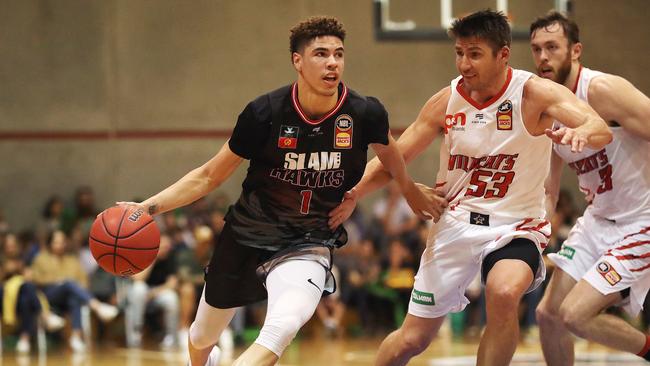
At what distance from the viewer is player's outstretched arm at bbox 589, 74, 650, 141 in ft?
20.2

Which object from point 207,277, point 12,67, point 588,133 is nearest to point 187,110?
point 12,67

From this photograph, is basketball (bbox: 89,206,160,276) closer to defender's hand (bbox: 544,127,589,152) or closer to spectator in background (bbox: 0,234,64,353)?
defender's hand (bbox: 544,127,589,152)

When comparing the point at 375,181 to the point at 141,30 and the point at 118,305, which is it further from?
the point at 141,30

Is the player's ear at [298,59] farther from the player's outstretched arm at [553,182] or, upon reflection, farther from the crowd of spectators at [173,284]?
the crowd of spectators at [173,284]

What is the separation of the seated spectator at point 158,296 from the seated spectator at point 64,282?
300 mm

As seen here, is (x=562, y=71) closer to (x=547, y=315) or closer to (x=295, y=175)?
(x=547, y=315)

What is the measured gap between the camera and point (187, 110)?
15523mm

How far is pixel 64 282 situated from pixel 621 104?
26.4 feet

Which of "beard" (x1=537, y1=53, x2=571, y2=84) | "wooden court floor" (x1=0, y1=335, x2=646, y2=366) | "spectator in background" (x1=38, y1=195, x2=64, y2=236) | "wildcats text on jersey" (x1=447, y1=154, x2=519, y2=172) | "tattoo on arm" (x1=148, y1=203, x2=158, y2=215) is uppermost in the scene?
"beard" (x1=537, y1=53, x2=571, y2=84)

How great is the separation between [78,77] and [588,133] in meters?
11.2

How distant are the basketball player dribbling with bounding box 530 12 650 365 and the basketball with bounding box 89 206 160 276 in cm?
259

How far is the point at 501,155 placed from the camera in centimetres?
593

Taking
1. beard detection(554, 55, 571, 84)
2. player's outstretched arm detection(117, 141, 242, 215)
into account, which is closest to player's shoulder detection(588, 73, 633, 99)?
beard detection(554, 55, 571, 84)

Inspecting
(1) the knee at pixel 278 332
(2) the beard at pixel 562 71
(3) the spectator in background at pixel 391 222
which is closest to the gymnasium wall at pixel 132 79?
(3) the spectator in background at pixel 391 222
